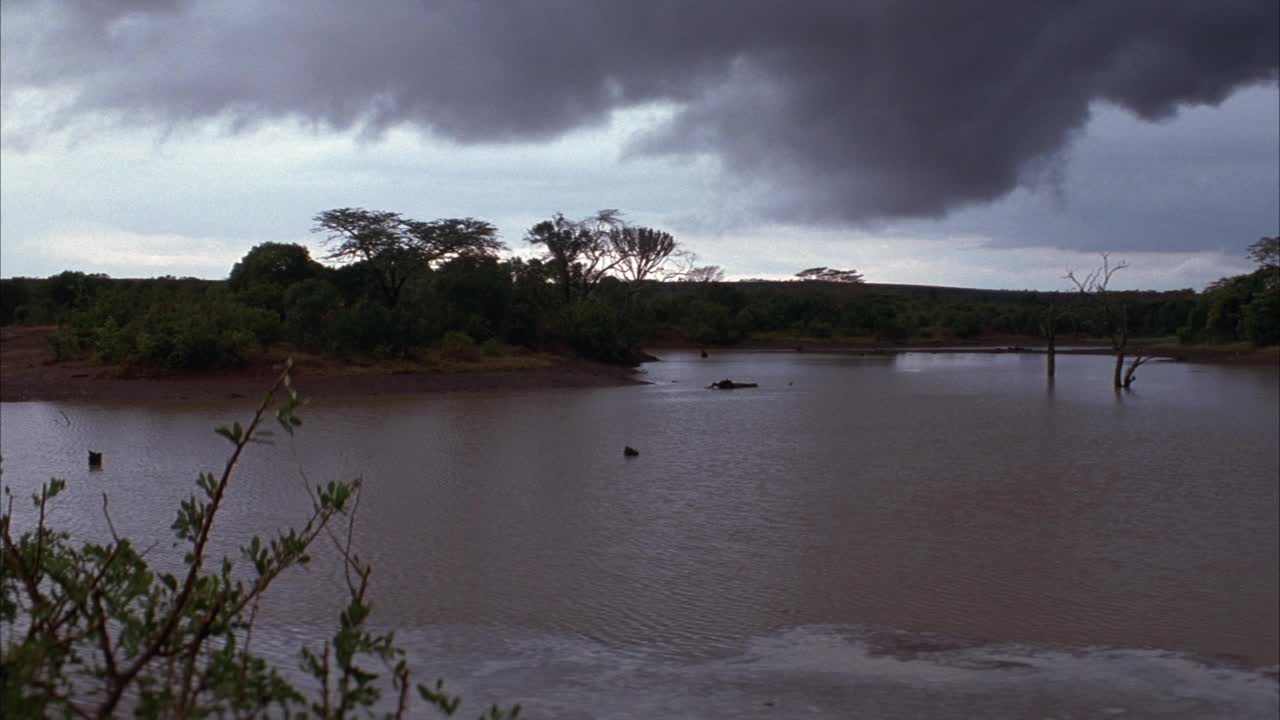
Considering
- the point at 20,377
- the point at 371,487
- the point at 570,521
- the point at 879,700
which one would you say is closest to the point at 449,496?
the point at 371,487

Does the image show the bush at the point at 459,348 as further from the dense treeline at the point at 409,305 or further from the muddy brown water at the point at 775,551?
the muddy brown water at the point at 775,551

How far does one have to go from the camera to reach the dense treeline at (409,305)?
1051 inches

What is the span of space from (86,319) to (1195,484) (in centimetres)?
2497

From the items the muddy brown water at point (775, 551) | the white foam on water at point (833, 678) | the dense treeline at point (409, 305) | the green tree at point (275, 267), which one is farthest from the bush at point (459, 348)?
the white foam on water at point (833, 678)

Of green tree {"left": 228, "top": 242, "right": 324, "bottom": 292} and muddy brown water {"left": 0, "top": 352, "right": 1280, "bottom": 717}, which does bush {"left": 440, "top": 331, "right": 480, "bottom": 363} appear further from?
muddy brown water {"left": 0, "top": 352, "right": 1280, "bottom": 717}

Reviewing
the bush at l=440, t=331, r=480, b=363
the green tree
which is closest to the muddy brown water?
the bush at l=440, t=331, r=480, b=363

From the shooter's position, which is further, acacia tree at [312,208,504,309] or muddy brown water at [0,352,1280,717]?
acacia tree at [312,208,504,309]

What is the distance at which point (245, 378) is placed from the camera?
83.8ft

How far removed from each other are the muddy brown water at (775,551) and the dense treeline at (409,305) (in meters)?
7.08

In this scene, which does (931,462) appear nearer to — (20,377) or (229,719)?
(229,719)

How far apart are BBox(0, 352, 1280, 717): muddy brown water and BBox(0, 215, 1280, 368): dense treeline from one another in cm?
708

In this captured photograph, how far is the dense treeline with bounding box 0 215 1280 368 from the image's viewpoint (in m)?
26.7

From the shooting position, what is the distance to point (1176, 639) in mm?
6637

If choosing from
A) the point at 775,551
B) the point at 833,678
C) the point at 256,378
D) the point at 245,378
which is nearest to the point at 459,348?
the point at 256,378
